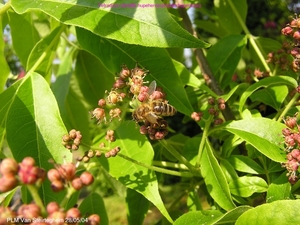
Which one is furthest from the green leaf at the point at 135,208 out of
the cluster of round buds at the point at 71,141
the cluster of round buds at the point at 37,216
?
the cluster of round buds at the point at 37,216

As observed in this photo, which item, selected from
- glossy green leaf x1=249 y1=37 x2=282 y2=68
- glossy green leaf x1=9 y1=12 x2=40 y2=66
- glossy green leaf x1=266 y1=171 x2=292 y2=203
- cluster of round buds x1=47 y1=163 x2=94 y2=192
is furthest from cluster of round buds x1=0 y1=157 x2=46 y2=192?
glossy green leaf x1=249 y1=37 x2=282 y2=68

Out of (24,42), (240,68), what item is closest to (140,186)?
(24,42)

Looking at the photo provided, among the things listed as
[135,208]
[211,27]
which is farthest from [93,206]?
[211,27]

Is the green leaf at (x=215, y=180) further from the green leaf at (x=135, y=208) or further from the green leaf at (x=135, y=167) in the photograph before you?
the green leaf at (x=135, y=208)

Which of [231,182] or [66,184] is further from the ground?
[66,184]

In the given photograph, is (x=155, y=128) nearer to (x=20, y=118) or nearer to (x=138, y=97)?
(x=138, y=97)
